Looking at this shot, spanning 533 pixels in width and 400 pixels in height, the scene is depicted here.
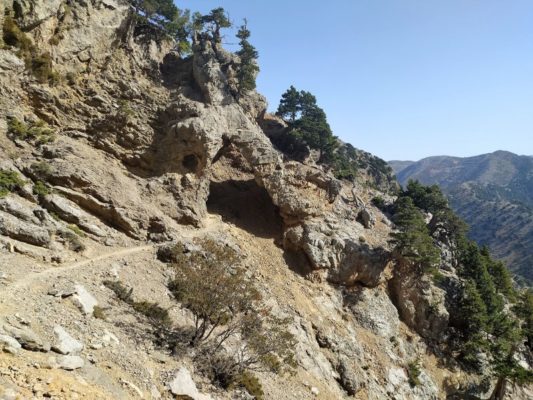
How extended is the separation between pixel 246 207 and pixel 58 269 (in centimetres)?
2477

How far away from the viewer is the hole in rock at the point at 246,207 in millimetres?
41125

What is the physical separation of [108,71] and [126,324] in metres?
30.9

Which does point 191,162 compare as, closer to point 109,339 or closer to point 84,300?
point 84,300

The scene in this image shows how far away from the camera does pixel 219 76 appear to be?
45.7 metres

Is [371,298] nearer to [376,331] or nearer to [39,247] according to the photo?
[376,331]

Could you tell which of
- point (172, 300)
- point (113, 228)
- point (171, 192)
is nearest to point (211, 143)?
point (171, 192)

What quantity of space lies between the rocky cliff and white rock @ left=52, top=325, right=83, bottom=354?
7 centimetres

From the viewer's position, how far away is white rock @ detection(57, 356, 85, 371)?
41.3ft

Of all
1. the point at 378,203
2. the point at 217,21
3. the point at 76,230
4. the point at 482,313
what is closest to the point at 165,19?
the point at 217,21

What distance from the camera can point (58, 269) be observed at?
68.6 ft

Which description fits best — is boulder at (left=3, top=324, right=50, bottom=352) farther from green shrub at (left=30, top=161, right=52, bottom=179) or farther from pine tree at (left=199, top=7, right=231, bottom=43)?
pine tree at (left=199, top=7, right=231, bottom=43)

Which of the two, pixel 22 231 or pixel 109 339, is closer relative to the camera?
pixel 109 339

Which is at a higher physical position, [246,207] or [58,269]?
[246,207]

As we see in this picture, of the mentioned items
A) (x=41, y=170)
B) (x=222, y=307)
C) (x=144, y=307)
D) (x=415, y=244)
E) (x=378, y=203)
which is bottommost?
(x=144, y=307)
